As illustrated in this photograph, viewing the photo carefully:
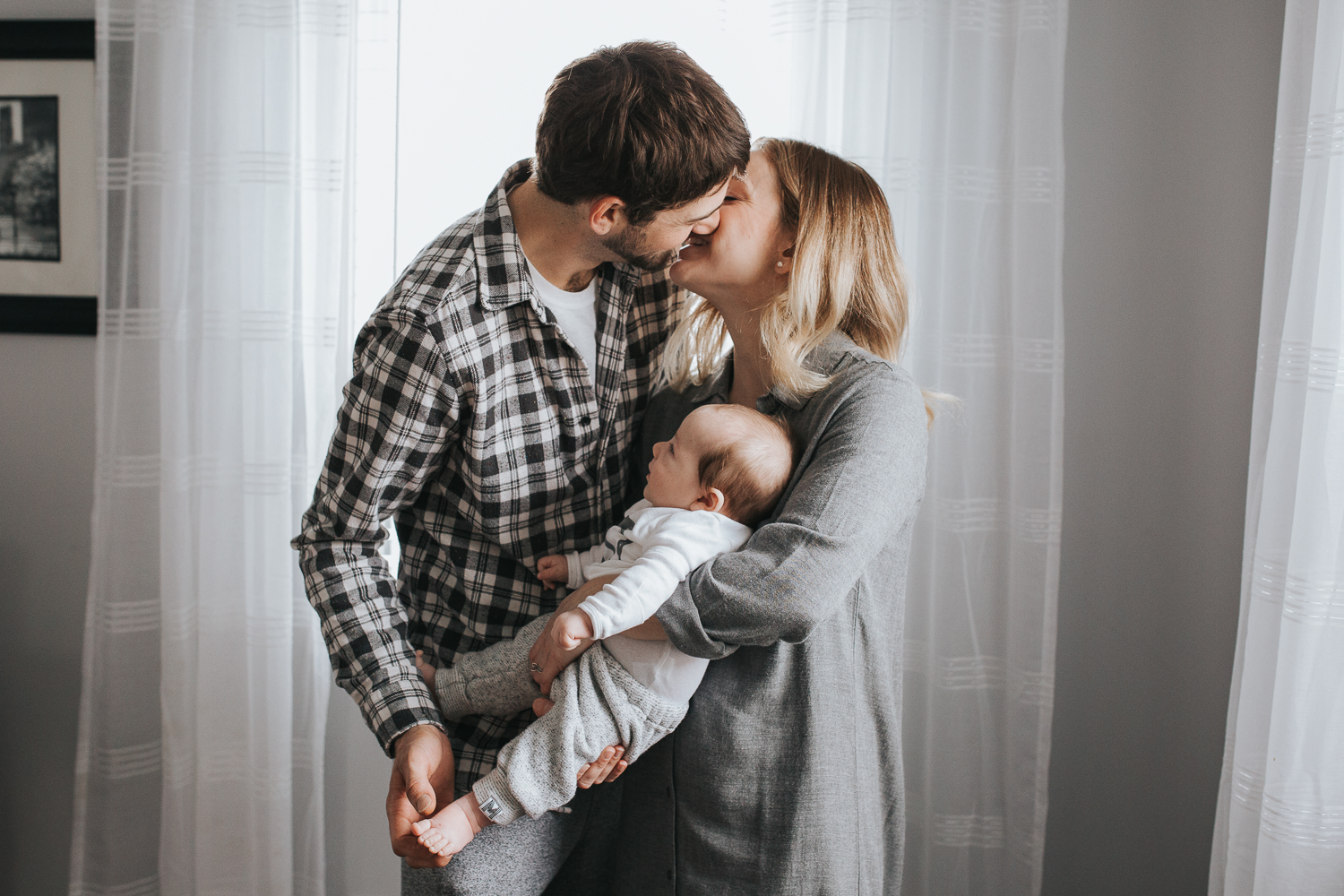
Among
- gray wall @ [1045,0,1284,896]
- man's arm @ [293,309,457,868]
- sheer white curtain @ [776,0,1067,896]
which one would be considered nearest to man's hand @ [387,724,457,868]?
man's arm @ [293,309,457,868]

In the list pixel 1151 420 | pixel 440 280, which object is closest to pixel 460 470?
pixel 440 280

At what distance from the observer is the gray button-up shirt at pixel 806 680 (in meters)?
1.07

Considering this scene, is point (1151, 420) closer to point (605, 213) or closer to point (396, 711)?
point (605, 213)

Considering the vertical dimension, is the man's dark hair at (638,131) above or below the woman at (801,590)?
above

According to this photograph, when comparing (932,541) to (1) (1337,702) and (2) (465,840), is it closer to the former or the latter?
(1) (1337,702)

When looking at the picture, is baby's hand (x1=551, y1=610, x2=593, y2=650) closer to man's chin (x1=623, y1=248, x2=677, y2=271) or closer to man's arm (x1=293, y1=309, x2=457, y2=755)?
man's arm (x1=293, y1=309, x2=457, y2=755)

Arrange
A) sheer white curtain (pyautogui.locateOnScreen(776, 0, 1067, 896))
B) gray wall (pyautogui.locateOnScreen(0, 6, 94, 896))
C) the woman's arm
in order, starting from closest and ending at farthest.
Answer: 1. the woman's arm
2. sheer white curtain (pyautogui.locateOnScreen(776, 0, 1067, 896))
3. gray wall (pyautogui.locateOnScreen(0, 6, 94, 896))

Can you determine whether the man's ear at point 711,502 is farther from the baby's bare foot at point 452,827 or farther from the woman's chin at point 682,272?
the baby's bare foot at point 452,827

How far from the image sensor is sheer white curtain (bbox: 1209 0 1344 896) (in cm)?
129

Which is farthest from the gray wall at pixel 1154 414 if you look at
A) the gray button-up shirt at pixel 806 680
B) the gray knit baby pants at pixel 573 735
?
the gray knit baby pants at pixel 573 735

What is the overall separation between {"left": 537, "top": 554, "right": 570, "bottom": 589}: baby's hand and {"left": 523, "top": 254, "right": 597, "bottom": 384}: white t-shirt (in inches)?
10.7

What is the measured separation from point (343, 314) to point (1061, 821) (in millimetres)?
1945

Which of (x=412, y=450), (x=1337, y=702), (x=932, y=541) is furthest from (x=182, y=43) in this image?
(x=1337, y=702)

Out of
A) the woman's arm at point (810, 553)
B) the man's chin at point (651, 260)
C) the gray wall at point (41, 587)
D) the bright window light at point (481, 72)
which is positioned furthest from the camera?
the gray wall at point (41, 587)
